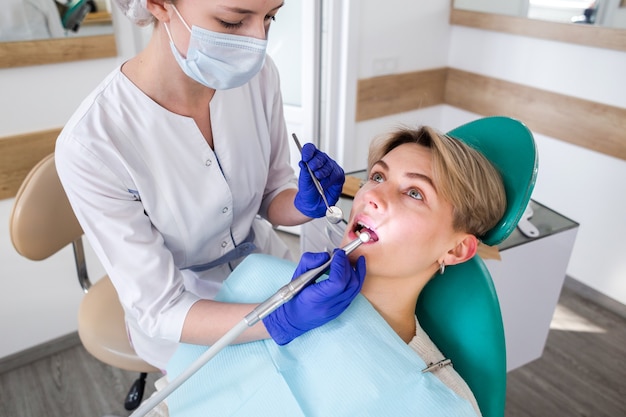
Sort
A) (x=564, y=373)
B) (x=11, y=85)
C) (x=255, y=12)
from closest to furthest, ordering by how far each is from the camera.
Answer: (x=255, y=12), (x=11, y=85), (x=564, y=373)

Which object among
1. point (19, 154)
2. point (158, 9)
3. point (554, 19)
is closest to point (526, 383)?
point (554, 19)

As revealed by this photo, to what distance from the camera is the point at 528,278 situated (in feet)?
5.50

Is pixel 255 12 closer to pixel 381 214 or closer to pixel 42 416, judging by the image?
pixel 381 214

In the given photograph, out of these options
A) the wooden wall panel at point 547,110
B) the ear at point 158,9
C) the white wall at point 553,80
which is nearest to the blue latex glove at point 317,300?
the ear at point 158,9

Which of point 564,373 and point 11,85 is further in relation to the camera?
point 564,373

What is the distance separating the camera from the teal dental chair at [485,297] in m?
0.96

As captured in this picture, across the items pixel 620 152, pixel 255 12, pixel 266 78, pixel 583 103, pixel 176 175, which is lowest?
pixel 620 152

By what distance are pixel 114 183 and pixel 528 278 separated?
1392 mm

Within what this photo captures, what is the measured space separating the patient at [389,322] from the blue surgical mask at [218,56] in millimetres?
356

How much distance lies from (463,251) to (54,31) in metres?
1.53

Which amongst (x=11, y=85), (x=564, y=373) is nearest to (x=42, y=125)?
(x=11, y=85)

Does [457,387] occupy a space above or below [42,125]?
below

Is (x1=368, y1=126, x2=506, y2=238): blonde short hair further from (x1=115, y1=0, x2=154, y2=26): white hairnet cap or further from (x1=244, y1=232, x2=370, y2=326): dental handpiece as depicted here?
(x1=115, y1=0, x2=154, y2=26): white hairnet cap

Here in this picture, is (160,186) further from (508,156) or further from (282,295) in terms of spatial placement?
(508,156)
